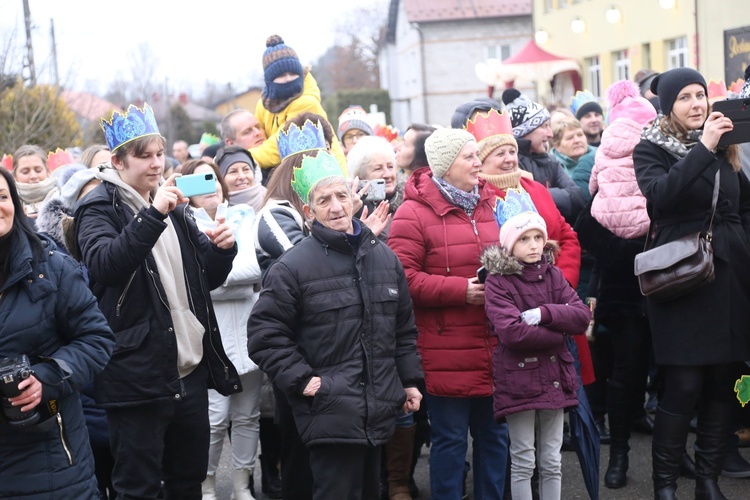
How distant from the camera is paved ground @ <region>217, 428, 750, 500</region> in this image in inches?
235

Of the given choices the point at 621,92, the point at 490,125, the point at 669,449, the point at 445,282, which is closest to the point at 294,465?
the point at 445,282

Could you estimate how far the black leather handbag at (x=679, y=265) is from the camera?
204 inches

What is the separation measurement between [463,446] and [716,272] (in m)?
1.68

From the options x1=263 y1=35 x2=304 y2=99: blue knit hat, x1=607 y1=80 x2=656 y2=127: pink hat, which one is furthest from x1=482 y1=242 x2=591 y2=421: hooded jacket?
x1=263 y1=35 x2=304 y2=99: blue knit hat

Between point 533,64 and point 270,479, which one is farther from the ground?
point 533,64

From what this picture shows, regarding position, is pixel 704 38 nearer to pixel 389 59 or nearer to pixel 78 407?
pixel 78 407

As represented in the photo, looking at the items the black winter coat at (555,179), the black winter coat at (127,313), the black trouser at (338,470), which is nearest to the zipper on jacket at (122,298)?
the black winter coat at (127,313)

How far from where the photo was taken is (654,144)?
5.45m

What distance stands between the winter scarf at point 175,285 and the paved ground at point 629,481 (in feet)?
6.92

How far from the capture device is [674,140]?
17.7ft

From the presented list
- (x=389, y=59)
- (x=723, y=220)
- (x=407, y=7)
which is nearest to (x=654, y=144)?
(x=723, y=220)

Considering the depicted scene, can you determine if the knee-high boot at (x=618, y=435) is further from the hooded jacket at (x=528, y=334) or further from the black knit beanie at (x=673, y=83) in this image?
the black knit beanie at (x=673, y=83)

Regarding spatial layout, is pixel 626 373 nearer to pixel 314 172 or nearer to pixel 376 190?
pixel 376 190

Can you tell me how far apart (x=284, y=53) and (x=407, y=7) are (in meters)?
43.2
